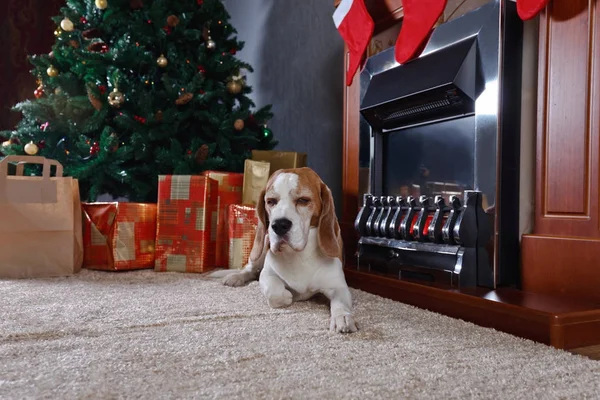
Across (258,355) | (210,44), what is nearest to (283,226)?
(258,355)

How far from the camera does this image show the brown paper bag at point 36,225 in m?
1.84

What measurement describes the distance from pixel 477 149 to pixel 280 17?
2149 mm

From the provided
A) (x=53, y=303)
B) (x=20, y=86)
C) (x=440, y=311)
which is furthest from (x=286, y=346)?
(x=20, y=86)

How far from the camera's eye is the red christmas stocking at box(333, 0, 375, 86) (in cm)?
203

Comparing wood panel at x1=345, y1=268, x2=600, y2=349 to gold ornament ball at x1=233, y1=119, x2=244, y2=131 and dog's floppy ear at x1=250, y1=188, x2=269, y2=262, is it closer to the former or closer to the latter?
dog's floppy ear at x1=250, y1=188, x2=269, y2=262

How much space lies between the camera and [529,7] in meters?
1.35

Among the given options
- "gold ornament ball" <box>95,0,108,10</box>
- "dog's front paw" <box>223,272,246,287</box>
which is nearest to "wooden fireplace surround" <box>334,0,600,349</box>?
"dog's front paw" <box>223,272,246,287</box>

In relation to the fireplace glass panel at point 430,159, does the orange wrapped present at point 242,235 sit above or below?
below

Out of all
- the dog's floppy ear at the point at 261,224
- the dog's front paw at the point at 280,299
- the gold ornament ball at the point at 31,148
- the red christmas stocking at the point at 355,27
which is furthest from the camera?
the gold ornament ball at the point at 31,148

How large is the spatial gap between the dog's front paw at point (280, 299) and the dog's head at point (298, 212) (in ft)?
0.42

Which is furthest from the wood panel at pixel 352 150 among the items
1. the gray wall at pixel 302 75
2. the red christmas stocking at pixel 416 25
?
the gray wall at pixel 302 75

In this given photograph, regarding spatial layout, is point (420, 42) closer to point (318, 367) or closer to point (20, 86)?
point (318, 367)

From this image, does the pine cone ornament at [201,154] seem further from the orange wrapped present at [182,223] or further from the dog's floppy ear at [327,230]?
the dog's floppy ear at [327,230]

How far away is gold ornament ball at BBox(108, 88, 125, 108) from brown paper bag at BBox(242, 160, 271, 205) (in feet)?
2.37
